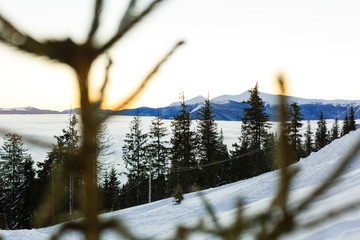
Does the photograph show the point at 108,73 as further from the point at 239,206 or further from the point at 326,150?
the point at 326,150

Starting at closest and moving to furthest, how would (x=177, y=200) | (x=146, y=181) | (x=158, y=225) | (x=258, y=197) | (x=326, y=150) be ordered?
(x=158, y=225) < (x=258, y=197) < (x=177, y=200) < (x=326, y=150) < (x=146, y=181)

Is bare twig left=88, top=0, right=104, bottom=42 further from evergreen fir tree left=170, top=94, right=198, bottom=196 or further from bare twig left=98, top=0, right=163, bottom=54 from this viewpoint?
evergreen fir tree left=170, top=94, right=198, bottom=196

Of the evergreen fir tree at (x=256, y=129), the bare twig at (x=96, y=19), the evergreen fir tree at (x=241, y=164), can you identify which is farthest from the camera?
the evergreen fir tree at (x=241, y=164)

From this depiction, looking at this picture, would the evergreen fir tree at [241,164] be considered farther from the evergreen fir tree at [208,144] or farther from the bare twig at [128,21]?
the bare twig at [128,21]

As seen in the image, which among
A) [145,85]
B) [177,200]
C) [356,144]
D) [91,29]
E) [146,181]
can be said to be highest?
[91,29]

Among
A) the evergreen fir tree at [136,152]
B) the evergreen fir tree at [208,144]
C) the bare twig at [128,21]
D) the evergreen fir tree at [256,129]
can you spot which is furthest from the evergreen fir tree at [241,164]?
the bare twig at [128,21]

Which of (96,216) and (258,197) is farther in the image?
(258,197)

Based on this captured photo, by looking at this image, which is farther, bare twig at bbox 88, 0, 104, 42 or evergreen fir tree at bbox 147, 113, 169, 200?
evergreen fir tree at bbox 147, 113, 169, 200

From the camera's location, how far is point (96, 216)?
0.63 meters

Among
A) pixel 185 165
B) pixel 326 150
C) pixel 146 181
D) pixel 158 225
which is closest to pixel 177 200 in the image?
pixel 158 225

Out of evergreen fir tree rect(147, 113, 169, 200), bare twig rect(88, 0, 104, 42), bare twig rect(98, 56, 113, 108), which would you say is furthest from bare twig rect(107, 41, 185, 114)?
evergreen fir tree rect(147, 113, 169, 200)

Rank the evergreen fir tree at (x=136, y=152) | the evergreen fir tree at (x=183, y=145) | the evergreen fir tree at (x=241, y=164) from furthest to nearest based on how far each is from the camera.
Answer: the evergreen fir tree at (x=136, y=152) < the evergreen fir tree at (x=241, y=164) < the evergreen fir tree at (x=183, y=145)

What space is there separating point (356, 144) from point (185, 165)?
114 ft

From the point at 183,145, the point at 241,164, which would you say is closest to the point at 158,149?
the point at 183,145
